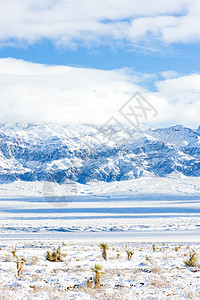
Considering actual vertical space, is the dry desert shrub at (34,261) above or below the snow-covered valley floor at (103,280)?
above

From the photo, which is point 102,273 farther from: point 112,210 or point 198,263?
point 112,210

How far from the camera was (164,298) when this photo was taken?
11.2 metres

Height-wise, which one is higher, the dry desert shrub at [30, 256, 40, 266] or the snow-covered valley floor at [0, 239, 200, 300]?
the dry desert shrub at [30, 256, 40, 266]

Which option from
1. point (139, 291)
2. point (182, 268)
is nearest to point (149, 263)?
point (182, 268)

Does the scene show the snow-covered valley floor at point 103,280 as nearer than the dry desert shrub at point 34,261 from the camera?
Yes

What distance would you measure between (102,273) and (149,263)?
3266 millimetres

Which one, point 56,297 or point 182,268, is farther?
point 182,268

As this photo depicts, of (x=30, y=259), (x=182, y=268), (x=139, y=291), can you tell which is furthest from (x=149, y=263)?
(x=30, y=259)

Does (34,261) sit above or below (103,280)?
above

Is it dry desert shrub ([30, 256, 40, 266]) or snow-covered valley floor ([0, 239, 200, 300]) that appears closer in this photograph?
snow-covered valley floor ([0, 239, 200, 300])

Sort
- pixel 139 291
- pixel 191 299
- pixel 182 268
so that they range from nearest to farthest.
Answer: pixel 191 299, pixel 139 291, pixel 182 268

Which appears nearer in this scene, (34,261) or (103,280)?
(103,280)

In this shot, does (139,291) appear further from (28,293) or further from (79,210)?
(79,210)

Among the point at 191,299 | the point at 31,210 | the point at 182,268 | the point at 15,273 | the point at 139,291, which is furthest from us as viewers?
the point at 31,210
